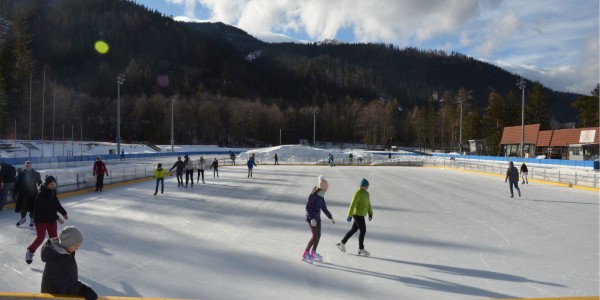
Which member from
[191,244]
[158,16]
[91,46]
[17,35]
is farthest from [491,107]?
[158,16]

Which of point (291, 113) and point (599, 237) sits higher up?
point (291, 113)

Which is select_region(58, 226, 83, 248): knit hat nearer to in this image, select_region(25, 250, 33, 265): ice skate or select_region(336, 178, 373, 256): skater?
select_region(25, 250, 33, 265): ice skate

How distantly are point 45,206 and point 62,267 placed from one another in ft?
10.3

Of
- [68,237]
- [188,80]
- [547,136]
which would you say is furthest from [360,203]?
[188,80]

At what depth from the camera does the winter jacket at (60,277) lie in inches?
129

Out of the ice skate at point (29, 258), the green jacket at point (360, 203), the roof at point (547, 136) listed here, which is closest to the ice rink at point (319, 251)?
the ice skate at point (29, 258)

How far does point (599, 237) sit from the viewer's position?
25.3ft

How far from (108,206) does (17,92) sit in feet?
182

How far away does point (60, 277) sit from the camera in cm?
330

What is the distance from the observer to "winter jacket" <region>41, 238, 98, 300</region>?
129 inches

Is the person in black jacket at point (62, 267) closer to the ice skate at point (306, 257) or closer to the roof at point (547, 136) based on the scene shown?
the ice skate at point (306, 257)

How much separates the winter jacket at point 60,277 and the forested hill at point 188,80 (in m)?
68.3

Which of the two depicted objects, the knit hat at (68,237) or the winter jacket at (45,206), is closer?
the knit hat at (68,237)

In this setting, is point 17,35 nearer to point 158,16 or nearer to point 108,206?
point 108,206
